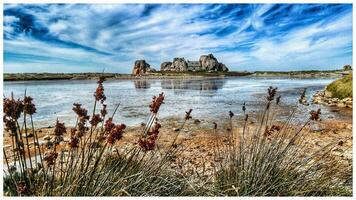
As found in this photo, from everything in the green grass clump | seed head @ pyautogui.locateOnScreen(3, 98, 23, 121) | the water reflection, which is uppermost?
seed head @ pyautogui.locateOnScreen(3, 98, 23, 121)

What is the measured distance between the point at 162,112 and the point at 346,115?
670cm

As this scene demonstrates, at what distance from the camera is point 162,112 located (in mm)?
15258

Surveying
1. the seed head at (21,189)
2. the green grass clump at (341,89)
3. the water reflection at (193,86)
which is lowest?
the water reflection at (193,86)

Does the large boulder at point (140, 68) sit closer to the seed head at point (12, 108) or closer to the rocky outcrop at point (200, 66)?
the rocky outcrop at point (200, 66)

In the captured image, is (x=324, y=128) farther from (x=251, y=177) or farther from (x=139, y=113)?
(x=251, y=177)

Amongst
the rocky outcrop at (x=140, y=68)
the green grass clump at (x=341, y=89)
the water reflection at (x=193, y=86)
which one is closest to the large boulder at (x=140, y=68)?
the rocky outcrop at (x=140, y=68)

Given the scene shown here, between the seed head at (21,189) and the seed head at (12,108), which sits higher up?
the seed head at (12,108)

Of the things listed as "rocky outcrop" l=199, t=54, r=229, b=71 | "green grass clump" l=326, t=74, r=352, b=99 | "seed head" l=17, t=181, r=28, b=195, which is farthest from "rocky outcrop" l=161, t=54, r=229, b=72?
"seed head" l=17, t=181, r=28, b=195

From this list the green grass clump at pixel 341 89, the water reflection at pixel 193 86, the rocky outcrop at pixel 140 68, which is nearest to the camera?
the green grass clump at pixel 341 89

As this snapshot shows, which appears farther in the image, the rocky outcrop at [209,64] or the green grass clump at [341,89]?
the rocky outcrop at [209,64]

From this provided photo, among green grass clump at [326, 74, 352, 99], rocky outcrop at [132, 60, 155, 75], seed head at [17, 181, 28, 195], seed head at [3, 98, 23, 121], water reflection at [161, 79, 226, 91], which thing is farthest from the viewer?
rocky outcrop at [132, 60, 155, 75]

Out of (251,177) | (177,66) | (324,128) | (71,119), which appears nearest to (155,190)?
(251,177)

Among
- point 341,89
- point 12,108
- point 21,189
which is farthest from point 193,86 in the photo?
point 12,108

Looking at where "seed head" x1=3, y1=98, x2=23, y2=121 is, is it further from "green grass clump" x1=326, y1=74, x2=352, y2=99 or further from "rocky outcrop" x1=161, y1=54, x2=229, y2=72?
"rocky outcrop" x1=161, y1=54, x2=229, y2=72
